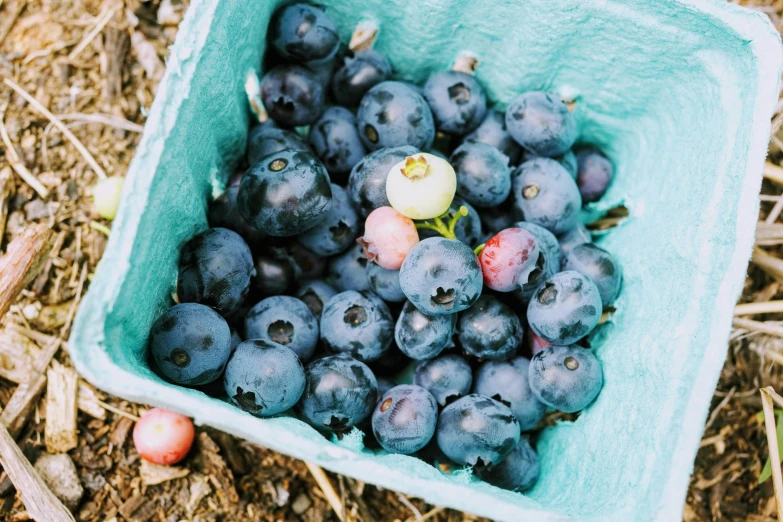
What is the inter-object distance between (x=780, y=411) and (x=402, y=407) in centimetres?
120

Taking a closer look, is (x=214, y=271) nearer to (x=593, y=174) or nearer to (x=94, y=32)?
(x=593, y=174)

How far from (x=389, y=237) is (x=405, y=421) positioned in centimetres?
41

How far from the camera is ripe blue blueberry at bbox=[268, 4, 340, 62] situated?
159cm

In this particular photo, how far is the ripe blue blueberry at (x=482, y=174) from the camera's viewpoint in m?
1.59

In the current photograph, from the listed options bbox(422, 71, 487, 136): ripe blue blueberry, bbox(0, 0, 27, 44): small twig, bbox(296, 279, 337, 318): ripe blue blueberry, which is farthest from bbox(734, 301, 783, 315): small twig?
bbox(0, 0, 27, 44): small twig

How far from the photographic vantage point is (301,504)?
1833 mm

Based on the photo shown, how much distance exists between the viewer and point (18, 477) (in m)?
1.60

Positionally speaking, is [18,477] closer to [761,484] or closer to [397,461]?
[397,461]

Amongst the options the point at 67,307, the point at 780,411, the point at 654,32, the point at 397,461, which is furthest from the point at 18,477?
the point at 780,411

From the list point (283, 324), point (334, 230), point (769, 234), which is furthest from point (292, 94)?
point (769, 234)

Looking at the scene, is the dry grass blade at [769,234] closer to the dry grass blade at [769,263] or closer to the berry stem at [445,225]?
the dry grass blade at [769,263]

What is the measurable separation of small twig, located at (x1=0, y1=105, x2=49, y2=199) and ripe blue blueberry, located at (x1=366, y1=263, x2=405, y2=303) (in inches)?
43.8

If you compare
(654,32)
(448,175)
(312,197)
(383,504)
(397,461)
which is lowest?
(383,504)

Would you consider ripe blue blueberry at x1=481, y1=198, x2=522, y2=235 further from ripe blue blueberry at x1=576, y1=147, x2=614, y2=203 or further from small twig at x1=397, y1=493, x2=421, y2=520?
small twig at x1=397, y1=493, x2=421, y2=520
